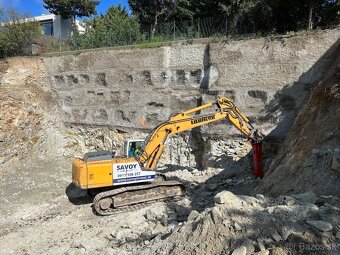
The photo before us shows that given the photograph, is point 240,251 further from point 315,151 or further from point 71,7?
point 71,7

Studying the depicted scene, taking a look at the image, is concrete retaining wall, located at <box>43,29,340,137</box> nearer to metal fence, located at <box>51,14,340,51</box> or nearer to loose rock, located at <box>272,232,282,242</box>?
metal fence, located at <box>51,14,340,51</box>

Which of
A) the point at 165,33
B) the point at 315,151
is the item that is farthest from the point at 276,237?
the point at 165,33

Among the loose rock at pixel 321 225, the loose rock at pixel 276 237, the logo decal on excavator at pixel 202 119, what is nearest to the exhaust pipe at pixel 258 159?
the logo decal on excavator at pixel 202 119

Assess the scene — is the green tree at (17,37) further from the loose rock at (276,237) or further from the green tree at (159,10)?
the loose rock at (276,237)

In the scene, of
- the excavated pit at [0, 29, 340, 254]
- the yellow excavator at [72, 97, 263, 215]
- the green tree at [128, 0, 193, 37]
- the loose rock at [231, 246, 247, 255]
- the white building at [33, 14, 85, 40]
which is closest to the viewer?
the loose rock at [231, 246, 247, 255]

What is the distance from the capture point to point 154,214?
8.20m

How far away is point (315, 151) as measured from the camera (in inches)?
263

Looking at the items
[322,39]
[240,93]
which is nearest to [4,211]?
[240,93]

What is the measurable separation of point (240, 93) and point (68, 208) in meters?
6.09

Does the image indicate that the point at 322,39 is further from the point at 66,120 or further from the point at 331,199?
the point at 66,120

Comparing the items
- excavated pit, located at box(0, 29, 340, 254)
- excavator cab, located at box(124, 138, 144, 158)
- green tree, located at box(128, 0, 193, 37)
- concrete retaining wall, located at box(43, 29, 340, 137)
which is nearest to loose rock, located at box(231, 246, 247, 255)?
excavated pit, located at box(0, 29, 340, 254)

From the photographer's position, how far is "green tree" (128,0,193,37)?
67.0 feet

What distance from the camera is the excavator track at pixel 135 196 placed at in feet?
29.1

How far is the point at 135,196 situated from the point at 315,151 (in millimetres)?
4549
